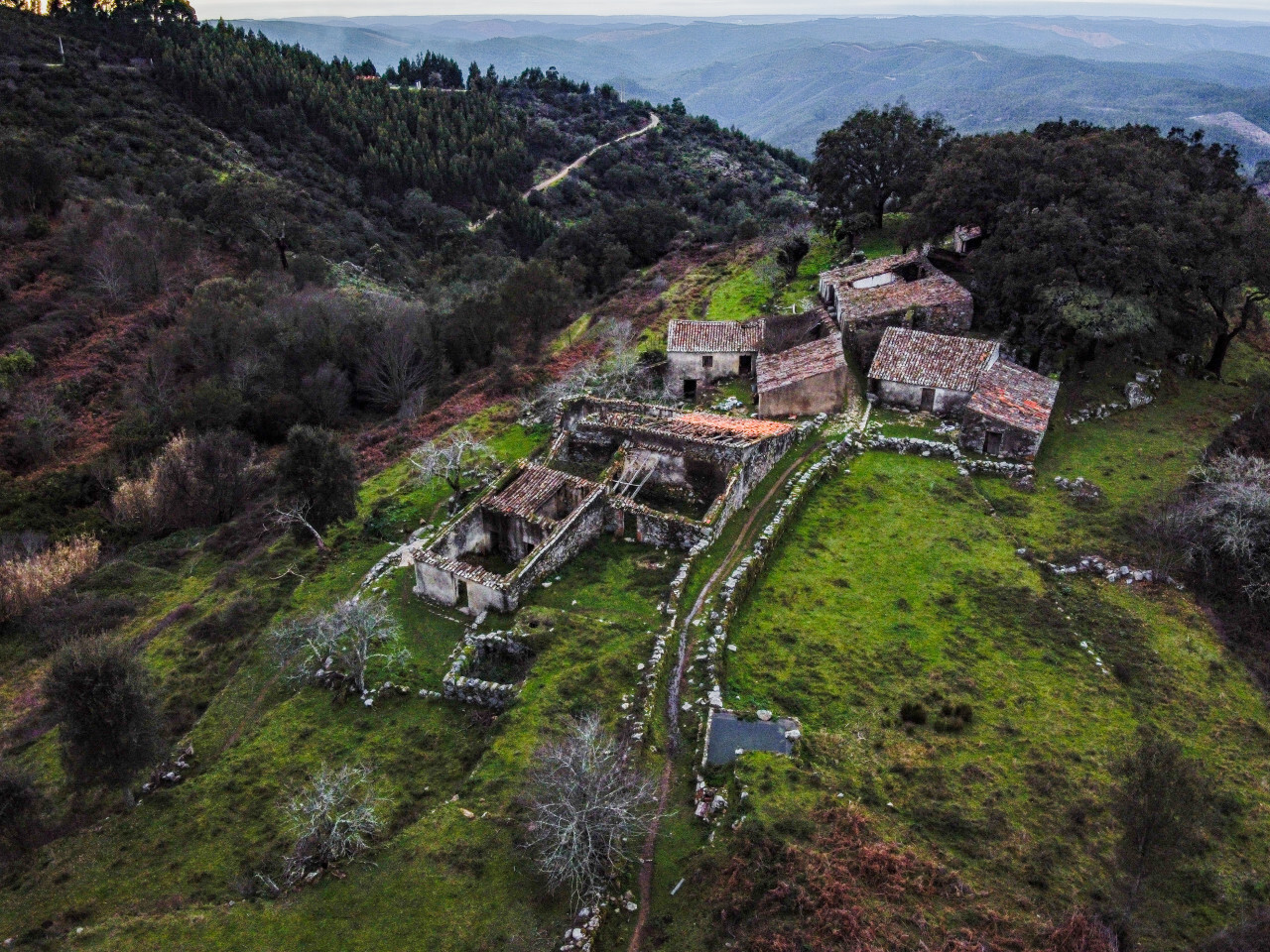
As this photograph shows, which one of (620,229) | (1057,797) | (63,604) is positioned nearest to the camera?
(1057,797)

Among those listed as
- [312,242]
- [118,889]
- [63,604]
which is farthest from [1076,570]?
[312,242]

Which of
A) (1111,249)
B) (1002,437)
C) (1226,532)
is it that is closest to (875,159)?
(1111,249)

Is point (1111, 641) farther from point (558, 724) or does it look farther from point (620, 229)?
point (620, 229)

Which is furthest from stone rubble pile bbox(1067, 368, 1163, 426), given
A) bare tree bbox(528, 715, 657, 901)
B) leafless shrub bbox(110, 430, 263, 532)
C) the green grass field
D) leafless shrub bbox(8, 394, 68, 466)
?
leafless shrub bbox(8, 394, 68, 466)

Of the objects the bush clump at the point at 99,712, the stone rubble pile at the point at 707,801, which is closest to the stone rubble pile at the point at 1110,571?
the stone rubble pile at the point at 707,801

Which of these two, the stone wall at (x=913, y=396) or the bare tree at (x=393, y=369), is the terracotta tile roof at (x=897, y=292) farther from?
the bare tree at (x=393, y=369)
